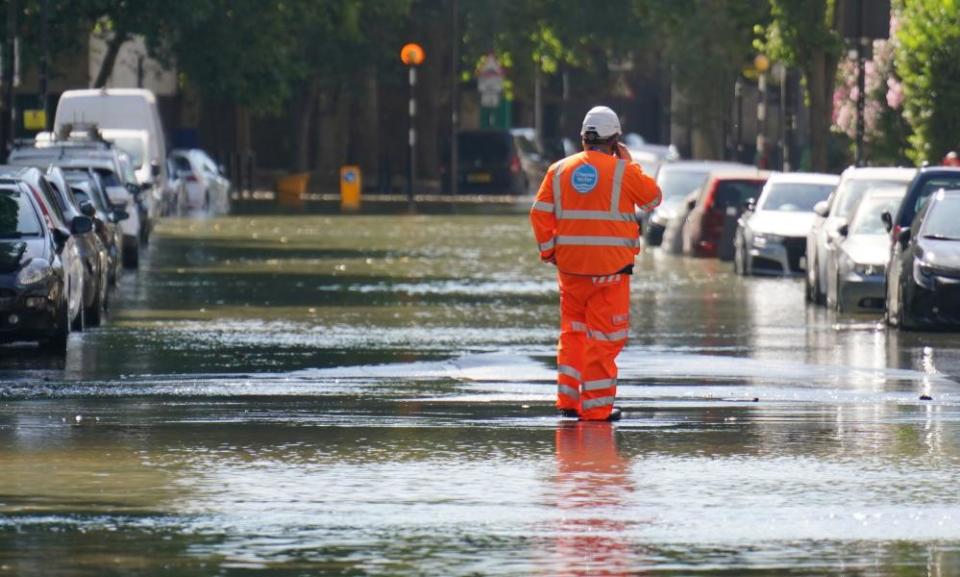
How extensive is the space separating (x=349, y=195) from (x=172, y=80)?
52.3 feet

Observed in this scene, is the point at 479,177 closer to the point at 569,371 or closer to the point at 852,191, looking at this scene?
the point at 852,191

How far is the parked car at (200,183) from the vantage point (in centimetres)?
6131

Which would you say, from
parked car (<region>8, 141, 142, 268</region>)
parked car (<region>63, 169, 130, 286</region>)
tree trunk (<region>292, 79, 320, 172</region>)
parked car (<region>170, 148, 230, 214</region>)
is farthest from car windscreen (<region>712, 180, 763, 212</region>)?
tree trunk (<region>292, 79, 320, 172</region>)

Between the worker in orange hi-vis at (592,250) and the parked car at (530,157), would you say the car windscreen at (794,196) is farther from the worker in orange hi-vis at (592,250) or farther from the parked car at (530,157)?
the parked car at (530,157)

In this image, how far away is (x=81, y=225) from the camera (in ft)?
76.4

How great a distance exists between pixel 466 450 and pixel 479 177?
62502 mm

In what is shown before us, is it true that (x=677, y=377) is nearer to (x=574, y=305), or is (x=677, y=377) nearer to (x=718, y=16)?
(x=574, y=305)

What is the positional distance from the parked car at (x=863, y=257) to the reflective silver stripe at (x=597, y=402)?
39.5 feet

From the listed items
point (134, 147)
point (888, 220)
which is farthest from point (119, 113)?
point (888, 220)

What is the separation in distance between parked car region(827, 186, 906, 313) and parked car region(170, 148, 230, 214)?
110ft

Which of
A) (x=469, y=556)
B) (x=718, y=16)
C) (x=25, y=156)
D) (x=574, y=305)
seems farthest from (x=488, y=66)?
(x=469, y=556)

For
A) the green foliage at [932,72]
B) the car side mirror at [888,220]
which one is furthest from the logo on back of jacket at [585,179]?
the green foliage at [932,72]

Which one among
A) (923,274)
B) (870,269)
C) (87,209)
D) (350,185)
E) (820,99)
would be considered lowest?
(350,185)

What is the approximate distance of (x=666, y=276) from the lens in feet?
116
